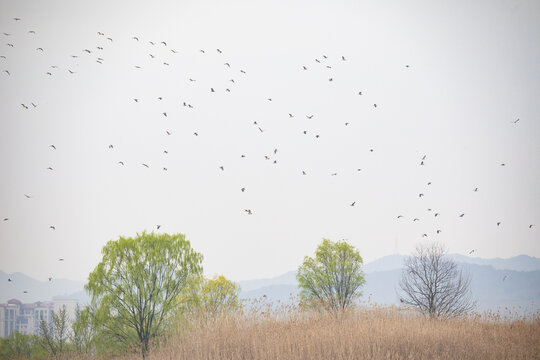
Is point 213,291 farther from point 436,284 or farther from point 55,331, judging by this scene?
point 436,284

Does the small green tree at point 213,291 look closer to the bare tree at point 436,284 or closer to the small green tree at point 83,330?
the small green tree at point 83,330

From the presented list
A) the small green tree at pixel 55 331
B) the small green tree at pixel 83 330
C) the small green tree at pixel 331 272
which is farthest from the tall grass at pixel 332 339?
the small green tree at pixel 55 331

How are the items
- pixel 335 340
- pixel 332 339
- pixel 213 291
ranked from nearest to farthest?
pixel 335 340 < pixel 332 339 < pixel 213 291

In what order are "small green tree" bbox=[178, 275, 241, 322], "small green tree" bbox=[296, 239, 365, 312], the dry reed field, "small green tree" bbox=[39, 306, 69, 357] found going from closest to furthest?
the dry reed field < "small green tree" bbox=[178, 275, 241, 322] < "small green tree" bbox=[39, 306, 69, 357] < "small green tree" bbox=[296, 239, 365, 312]

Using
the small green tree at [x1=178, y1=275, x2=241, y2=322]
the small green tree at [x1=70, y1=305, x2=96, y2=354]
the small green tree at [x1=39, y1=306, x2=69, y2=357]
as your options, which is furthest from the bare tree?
the small green tree at [x1=39, y1=306, x2=69, y2=357]

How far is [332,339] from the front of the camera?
1455 cm

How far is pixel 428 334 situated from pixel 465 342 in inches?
53.7

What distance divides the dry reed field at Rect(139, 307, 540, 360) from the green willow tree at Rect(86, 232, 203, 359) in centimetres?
2342

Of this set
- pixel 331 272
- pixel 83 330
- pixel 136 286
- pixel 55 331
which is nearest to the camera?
pixel 136 286

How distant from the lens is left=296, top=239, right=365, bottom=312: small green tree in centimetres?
5178

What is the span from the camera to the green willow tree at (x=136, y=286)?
38.9m

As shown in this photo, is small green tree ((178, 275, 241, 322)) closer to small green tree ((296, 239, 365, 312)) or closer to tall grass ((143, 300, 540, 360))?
small green tree ((296, 239, 365, 312))

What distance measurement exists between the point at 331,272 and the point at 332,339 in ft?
127

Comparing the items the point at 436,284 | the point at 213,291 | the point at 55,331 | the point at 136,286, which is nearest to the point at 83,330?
the point at 55,331
